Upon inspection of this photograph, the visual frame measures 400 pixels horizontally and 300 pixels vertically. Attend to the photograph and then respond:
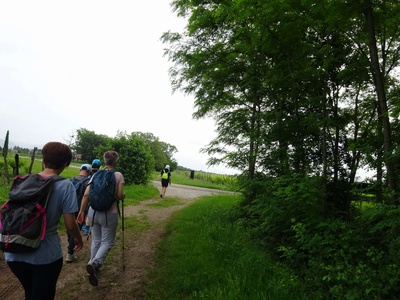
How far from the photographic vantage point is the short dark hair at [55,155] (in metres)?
2.50

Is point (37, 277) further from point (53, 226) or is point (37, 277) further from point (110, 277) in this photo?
point (110, 277)

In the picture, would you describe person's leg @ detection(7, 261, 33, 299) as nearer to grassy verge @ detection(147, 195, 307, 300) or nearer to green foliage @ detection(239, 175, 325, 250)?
grassy verge @ detection(147, 195, 307, 300)

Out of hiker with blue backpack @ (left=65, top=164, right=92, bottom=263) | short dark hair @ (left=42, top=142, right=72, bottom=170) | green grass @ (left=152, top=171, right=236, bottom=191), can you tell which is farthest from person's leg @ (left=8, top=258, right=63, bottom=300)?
green grass @ (left=152, top=171, right=236, bottom=191)

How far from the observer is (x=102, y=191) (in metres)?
4.11

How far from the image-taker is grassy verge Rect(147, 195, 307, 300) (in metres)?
3.62

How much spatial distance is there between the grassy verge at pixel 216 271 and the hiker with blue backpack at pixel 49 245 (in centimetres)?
184

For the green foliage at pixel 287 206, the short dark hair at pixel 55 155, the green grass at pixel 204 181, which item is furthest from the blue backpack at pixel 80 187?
the green grass at pixel 204 181

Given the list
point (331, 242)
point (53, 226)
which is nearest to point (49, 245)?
point (53, 226)

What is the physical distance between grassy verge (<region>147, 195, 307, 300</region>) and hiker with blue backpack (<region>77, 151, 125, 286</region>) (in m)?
0.97

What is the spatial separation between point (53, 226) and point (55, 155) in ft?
2.19

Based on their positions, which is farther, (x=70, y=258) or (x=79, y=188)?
(x=79, y=188)

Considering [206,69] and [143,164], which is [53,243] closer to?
[206,69]

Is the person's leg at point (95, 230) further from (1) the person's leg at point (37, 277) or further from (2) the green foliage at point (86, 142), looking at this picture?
(2) the green foliage at point (86, 142)

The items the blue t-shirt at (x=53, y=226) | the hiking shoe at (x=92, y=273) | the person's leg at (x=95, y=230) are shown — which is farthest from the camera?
the person's leg at (x=95, y=230)
